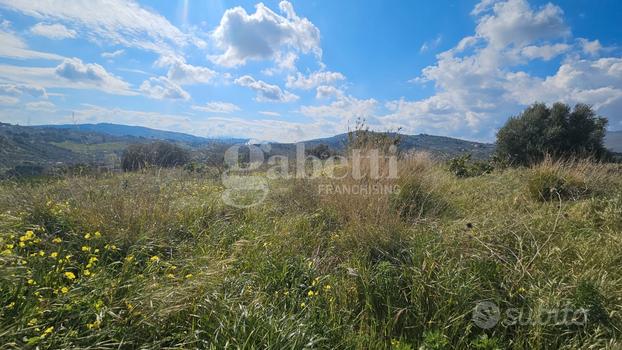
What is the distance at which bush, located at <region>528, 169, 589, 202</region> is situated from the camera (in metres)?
4.70

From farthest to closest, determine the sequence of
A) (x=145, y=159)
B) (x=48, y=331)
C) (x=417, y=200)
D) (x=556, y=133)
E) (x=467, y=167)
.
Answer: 1. (x=556, y=133)
2. (x=467, y=167)
3. (x=145, y=159)
4. (x=417, y=200)
5. (x=48, y=331)

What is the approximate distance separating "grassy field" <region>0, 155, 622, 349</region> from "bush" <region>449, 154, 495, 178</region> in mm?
4733

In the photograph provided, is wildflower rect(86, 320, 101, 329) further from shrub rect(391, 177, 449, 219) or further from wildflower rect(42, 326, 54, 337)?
shrub rect(391, 177, 449, 219)

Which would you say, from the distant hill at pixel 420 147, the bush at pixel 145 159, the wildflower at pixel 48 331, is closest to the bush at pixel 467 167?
the distant hill at pixel 420 147

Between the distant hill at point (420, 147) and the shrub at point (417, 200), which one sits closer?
the shrub at point (417, 200)

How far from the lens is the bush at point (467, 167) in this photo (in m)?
8.69

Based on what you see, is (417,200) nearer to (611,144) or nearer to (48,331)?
(48,331)

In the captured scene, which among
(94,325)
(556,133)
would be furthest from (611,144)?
(94,325)

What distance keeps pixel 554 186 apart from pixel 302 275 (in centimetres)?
443

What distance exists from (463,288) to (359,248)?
3.31 feet
